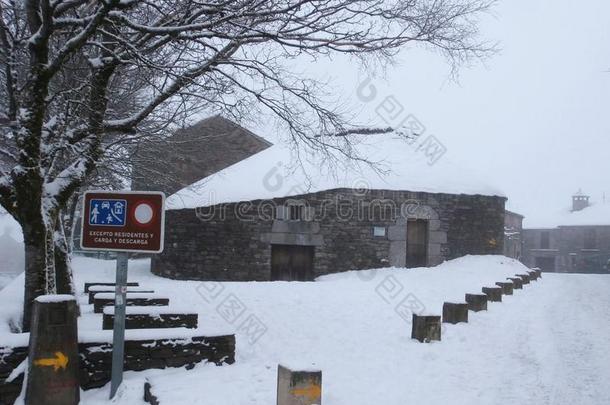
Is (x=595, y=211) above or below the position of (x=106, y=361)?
above

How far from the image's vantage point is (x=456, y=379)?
19.6ft

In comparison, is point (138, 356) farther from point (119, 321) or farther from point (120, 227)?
point (120, 227)

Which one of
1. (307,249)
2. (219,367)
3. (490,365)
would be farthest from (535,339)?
(307,249)

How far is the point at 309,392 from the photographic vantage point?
4.46 metres

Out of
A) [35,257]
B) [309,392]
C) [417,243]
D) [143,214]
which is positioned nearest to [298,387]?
[309,392]

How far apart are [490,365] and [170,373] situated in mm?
3704

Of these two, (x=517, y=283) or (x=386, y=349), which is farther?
(x=517, y=283)

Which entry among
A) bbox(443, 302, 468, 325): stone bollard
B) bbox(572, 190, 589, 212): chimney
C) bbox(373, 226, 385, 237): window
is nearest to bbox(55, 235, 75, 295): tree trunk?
bbox(443, 302, 468, 325): stone bollard

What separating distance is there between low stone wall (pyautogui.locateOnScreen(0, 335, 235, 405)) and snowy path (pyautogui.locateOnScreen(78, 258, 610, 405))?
0.14 meters

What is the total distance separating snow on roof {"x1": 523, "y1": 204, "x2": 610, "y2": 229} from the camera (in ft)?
165

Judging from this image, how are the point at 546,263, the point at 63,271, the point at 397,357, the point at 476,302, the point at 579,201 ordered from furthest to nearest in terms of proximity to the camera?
1. the point at 579,201
2. the point at 546,263
3. the point at 476,302
4. the point at 63,271
5. the point at 397,357

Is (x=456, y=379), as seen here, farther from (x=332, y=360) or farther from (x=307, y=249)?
(x=307, y=249)

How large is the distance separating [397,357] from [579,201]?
56.7 metres

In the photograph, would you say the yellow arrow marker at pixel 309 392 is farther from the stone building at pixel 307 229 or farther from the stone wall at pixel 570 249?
the stone wall at pixel 570 249
